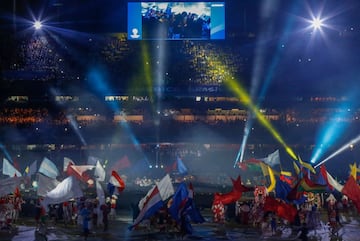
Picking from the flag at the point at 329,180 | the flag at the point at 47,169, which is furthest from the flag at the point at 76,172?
the flag at the point at 329,180

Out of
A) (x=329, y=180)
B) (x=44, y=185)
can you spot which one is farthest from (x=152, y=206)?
(x=329, y=180)

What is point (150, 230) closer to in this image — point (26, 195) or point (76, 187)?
point (76, 187)

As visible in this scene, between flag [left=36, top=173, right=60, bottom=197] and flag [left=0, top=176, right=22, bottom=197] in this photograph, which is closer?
flag [left=0, top=176, right=22, bottom=197]

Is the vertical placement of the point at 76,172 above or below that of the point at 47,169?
below

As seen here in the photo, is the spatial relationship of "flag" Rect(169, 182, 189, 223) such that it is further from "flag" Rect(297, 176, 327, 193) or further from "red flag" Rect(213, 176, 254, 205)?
"flag" Rect(297, 176, 327, 193)

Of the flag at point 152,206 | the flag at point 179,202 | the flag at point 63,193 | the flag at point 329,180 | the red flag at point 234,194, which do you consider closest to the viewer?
the flag at point 152,206

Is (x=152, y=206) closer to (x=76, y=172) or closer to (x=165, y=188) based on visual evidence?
(x=165, y=188)

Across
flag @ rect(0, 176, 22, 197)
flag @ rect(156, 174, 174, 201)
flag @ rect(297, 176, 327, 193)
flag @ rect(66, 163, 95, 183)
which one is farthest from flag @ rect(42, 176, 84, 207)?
flag @ rect(297, 176, 327, 193)

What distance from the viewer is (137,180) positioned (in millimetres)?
39562

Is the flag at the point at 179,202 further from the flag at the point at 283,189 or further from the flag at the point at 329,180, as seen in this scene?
the flag at the point at 329,180

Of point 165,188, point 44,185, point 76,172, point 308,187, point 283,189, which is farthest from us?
point 76,172

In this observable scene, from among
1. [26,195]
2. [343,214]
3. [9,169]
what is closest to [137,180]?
[26,195]

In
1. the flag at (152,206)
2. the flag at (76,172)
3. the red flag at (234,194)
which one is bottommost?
the flag at (152,206)

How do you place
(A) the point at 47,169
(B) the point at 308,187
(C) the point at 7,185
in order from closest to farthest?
1. (C) the point at 7,185
2. (B) the point at 308,187
3. (A) the point at 47,169
